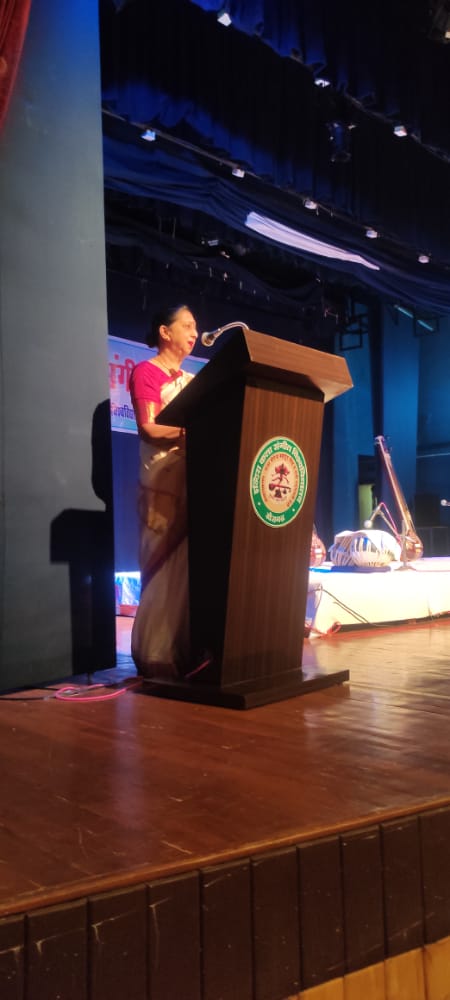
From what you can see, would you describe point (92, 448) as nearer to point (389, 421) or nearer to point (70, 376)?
point (70, 376)

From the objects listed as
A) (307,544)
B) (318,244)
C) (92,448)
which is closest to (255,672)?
(307,544)

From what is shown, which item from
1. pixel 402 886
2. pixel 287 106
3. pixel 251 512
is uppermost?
pixel 287 106

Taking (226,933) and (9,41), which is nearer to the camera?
(226,933)

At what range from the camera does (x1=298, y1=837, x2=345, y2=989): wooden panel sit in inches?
33.3

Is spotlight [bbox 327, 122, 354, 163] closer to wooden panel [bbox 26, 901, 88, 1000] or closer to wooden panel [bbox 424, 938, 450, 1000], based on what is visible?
wooden panel [bbox 424, 938, 450, 1000]

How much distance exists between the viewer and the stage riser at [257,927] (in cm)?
71

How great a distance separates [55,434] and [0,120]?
884mm

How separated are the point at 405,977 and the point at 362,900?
108mm

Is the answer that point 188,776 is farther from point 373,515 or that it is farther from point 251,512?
point 373,515

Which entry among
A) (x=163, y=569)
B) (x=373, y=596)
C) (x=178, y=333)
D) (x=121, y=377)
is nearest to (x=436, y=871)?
(x=163, y=569)

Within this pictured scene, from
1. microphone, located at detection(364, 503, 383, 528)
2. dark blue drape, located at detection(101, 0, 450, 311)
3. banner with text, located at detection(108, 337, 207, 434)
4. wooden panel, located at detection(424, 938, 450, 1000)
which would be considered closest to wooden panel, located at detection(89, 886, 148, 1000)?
wooden panel, located at detection(424, 938, 450, 1000)

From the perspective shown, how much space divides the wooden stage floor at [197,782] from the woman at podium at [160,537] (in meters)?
0.19

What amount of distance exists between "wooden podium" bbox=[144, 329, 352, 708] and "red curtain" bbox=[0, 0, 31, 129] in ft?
3.54

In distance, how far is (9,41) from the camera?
6.91 feet
